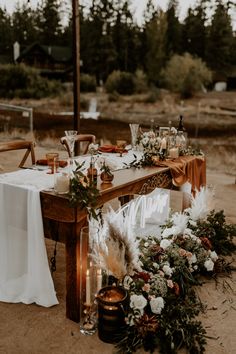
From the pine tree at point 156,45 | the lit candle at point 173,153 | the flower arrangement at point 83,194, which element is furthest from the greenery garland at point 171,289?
Answer: the pine tree at point 156,45

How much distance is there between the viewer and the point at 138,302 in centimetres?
215

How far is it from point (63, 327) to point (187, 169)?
173 cm

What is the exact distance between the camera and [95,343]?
2.18m

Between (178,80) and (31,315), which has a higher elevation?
(178,80)

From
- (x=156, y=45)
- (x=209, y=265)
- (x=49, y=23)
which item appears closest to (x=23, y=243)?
(x=209, y=265)

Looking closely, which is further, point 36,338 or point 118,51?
point 118,51

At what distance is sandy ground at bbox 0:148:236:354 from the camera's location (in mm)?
2135

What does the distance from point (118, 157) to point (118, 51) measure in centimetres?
2836

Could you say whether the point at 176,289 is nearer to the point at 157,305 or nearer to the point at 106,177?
the point at 157,305

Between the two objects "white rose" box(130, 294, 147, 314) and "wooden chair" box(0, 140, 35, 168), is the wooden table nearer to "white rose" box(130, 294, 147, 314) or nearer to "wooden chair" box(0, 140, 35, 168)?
"white rose" box(130, 294, 147, 314)

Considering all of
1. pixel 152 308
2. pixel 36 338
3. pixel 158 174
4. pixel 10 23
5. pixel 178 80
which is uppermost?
pixel 10 23

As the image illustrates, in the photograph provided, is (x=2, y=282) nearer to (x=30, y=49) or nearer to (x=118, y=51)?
(x=118, y=51)

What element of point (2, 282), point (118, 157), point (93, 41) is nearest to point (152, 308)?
point (2, 282)

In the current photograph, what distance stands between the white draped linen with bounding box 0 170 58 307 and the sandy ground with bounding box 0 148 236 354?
0.31 feet
